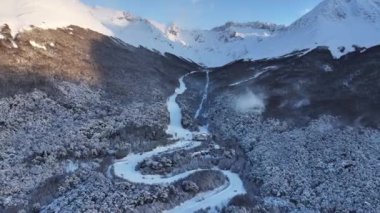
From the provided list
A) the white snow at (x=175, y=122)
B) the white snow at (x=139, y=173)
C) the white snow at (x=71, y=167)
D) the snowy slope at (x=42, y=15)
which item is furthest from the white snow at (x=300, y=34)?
the white snow at (x=71, y=167)

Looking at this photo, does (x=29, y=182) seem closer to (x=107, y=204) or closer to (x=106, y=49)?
(x=107, y=204)

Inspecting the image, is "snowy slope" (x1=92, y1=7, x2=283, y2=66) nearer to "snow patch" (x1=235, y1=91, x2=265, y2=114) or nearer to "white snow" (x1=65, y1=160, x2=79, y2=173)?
"snow patch" (x1=235, y1=91, x2=265, y2=114)

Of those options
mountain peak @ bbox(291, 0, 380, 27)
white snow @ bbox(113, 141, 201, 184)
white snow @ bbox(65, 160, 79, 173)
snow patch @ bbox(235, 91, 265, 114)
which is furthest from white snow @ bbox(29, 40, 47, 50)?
mountain peak @ bbox(291, 0, 380, 27)

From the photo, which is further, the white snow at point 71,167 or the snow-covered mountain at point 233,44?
the snow-covered mountain at point 233,44

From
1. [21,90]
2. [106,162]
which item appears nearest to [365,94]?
[106,162]

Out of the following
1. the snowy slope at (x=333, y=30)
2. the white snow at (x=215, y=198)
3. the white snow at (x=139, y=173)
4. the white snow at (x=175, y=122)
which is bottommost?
the white snow at (x=215, y=198)

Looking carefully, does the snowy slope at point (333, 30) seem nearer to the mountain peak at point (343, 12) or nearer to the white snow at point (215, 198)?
the mountain peak at point (343, 12)

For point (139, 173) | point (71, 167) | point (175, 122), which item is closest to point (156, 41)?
point (175, 122)
